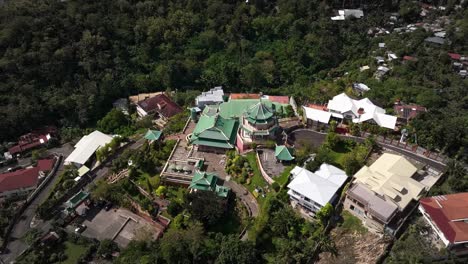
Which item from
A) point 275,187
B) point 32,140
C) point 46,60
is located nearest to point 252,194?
point 275,187

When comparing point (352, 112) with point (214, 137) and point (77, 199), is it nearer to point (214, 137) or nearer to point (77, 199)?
point (214, 137)

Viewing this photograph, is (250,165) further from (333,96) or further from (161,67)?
(161,67)

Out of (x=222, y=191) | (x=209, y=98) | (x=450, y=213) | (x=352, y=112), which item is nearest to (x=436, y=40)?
(x=352, y=112)

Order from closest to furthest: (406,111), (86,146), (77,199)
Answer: (77,199), (406,111), (86,146)

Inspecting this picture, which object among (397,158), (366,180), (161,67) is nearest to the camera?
(366,180)

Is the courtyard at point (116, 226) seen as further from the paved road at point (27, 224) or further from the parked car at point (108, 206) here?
the paved road at point (27, 224)

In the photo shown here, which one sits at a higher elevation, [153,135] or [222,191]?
[153,135]
